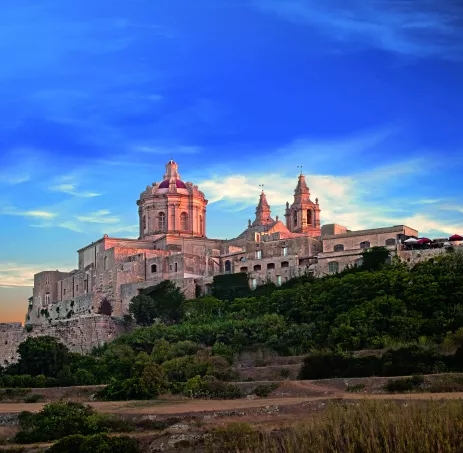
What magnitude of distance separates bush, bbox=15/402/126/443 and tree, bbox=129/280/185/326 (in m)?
25.6

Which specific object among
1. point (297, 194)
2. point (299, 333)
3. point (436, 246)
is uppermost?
point (297, 194)

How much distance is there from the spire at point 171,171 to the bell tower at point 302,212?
9.09 m

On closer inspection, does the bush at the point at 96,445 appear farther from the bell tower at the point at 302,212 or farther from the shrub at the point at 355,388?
the bell tower at the point at 302,212

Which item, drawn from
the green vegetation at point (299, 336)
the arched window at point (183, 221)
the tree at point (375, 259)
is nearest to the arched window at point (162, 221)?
the arched window at point (183, 221)

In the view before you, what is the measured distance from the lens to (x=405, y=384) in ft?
100

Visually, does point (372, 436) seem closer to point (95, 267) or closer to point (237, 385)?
point (237, 385)

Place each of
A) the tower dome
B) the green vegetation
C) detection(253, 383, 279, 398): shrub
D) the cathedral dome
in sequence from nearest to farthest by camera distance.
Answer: detection(253, 383, 279, 398): shrub < the green vegetation < the tower dome < the cathedral dome

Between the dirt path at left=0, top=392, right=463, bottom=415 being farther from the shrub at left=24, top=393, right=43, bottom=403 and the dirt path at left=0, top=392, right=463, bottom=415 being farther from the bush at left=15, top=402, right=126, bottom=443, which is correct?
the shrub at left=24, top=393, right=43, bottom=403

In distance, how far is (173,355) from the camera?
145 ft

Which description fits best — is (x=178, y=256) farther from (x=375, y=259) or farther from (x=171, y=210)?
(x=375, y=259)

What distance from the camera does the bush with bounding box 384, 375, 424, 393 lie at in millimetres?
30422

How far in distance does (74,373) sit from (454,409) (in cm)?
2867

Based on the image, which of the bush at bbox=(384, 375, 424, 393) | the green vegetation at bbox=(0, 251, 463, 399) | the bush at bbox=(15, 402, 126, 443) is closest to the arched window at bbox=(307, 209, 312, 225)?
the green vegetation at bbox=(0, 251, 463, 399)

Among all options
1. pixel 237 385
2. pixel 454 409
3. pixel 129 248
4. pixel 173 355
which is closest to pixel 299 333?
pixel 173 355
